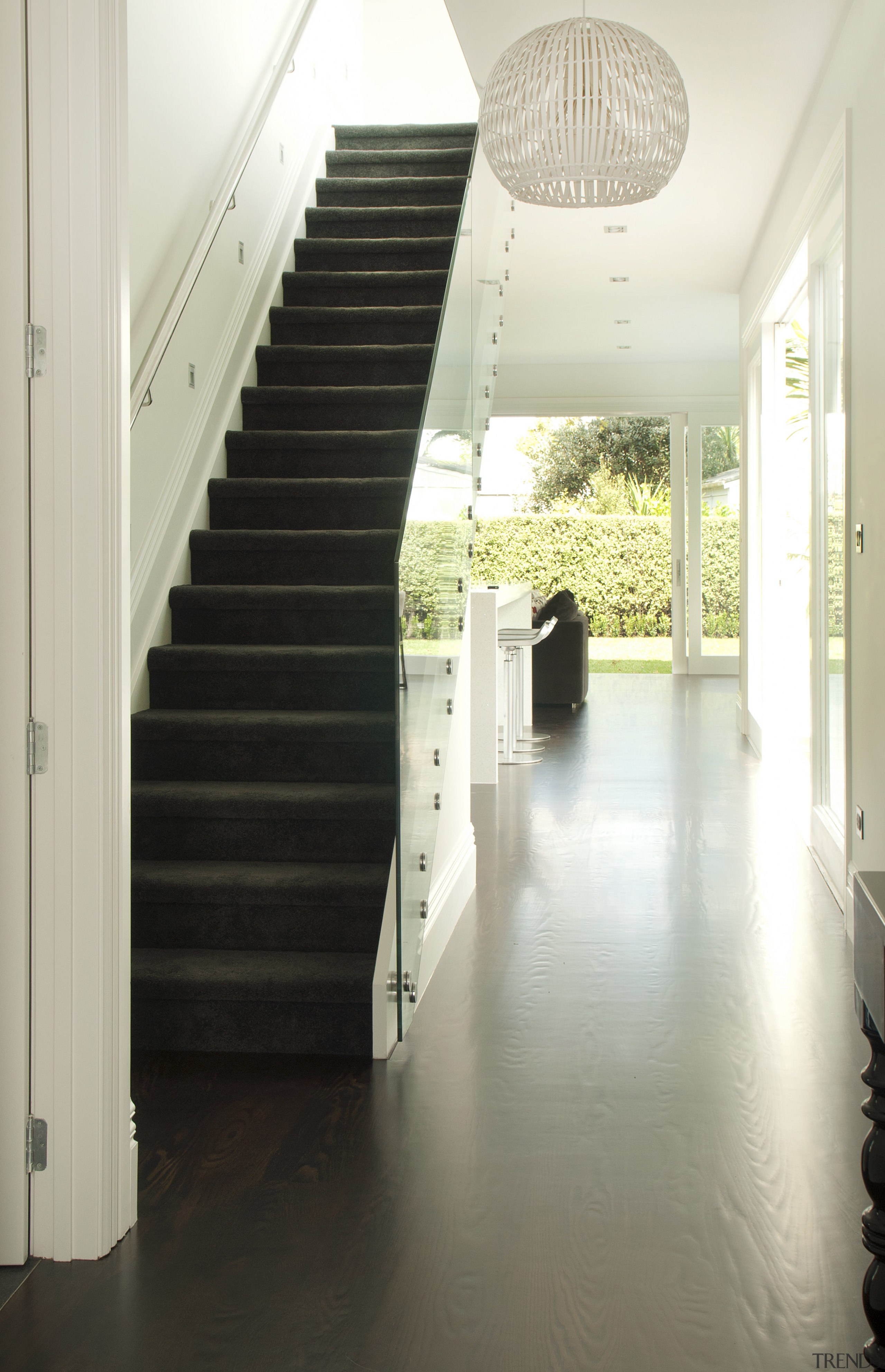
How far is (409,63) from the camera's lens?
9.00 metres

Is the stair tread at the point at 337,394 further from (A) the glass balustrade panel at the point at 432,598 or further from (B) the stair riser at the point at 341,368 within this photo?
(A) the glass balustrade panel at the point at 432,598

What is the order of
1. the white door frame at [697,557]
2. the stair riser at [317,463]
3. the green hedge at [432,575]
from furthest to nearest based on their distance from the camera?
the white door frame at [697,557] < the stair riser at [317,463] < the green hedge at [432,575]

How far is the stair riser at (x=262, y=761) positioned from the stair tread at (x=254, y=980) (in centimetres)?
78

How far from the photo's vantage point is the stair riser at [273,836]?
3525 millimetres

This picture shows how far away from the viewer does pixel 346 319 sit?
18.9 ft

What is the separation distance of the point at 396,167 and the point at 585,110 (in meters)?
3.75

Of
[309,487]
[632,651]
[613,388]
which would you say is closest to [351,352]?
[309,487]

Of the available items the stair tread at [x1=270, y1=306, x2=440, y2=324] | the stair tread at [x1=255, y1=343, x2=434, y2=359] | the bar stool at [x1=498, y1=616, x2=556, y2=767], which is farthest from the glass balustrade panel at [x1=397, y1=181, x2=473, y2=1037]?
the bar stool at [x1=498, y1=616, x2=556, y2=767]

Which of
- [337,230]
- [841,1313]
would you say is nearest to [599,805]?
[337,230]

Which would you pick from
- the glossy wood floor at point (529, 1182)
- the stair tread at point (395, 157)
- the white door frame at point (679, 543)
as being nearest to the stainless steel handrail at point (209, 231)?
the stair tread at point (395, 157)

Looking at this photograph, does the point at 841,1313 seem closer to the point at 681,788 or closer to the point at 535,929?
the point at 535,929

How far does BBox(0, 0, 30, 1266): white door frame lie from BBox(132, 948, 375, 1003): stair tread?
2.96 feet

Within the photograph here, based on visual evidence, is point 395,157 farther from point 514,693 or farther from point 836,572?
point 836,572

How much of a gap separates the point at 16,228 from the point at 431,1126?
79.4 inches
